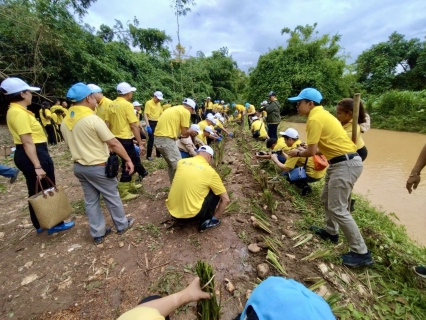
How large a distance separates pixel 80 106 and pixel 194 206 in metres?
1.69

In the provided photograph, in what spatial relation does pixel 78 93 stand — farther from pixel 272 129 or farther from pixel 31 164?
pixel 272 129

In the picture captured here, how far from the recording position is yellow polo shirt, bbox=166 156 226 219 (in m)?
2.60

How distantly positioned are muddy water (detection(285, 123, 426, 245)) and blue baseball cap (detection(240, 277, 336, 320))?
13.5 feet

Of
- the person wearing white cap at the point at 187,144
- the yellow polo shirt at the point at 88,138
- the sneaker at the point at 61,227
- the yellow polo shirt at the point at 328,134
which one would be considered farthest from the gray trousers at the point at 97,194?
the yellow polo shirt at the point at 328,134

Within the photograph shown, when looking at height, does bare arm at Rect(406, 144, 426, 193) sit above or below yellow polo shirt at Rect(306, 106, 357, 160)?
below

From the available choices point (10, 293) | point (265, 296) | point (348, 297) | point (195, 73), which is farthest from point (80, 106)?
point (195, 73)

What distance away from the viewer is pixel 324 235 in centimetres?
291

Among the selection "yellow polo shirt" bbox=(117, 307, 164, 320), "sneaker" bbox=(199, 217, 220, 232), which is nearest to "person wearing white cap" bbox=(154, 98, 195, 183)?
"sneaker" bbox=(199, 217, 220, 232)

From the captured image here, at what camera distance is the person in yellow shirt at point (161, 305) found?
2.51ft

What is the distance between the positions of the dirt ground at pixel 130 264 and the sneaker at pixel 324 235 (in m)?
0.18

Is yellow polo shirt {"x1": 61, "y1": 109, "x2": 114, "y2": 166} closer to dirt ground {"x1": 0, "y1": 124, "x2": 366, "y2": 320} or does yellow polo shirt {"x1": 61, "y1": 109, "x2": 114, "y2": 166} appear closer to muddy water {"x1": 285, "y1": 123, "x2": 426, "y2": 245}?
dirt ground {"x1": 0, "y1": 124, "x2": 366, "y2": 320}

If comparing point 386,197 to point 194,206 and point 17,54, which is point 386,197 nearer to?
point 194,206

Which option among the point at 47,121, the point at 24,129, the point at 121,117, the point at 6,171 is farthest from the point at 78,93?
the point at 47,121

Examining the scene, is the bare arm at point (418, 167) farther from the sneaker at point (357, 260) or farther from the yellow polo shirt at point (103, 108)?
the yellow polo shirt at point (103, 108)
